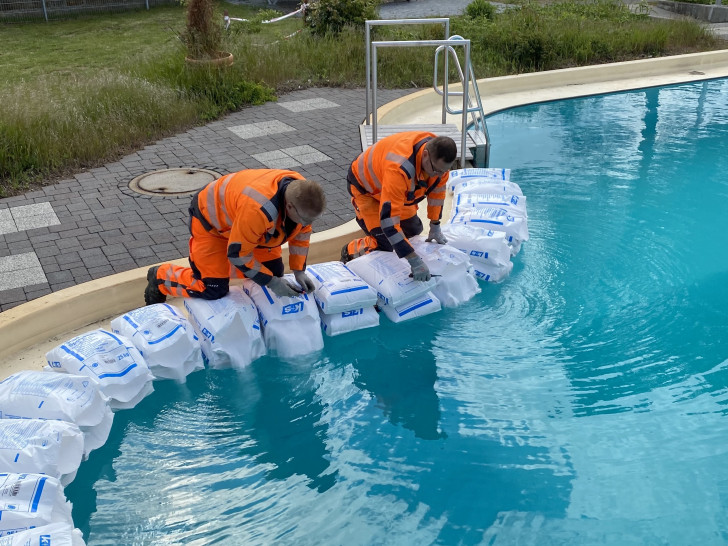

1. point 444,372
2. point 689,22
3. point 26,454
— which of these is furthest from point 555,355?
point 689,22

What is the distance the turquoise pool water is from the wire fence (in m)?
16.9

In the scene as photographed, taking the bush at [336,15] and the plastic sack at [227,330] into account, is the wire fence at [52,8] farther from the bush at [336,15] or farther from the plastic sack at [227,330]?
the plastic sack at [227,330]

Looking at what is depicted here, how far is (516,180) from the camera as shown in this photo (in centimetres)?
792

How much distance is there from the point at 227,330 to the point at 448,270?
171cm

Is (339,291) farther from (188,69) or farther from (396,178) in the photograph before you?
(188,69)

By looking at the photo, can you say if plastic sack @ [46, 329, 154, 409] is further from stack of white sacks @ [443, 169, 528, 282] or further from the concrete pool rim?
stack of white sacks @ [443, 169, 528, 282]

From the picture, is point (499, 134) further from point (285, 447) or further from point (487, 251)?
point (285, 447)

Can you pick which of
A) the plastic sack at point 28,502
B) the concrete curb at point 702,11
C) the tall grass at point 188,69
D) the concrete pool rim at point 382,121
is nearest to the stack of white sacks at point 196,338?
the plastic sack at point 28,502

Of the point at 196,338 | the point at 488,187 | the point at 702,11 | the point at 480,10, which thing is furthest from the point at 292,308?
the point at 702,11

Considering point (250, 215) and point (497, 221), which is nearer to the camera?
point (250, 215)

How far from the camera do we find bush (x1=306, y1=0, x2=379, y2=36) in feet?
40.6

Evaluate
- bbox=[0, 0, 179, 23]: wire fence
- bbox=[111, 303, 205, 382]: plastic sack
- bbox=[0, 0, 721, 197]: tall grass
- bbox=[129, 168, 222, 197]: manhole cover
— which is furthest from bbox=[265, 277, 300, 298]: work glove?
bbox=[0, 0, 179, 23]: wire fence

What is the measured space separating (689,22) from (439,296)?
1154 cm

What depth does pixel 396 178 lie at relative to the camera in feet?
16.2
